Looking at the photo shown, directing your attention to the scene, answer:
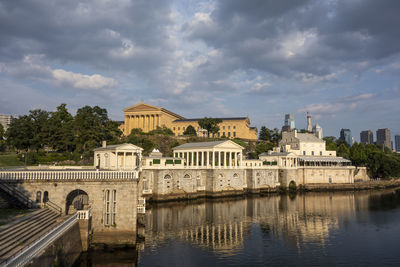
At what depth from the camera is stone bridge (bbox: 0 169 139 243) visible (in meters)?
26.0

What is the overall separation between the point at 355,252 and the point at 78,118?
251ft

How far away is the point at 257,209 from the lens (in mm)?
52500

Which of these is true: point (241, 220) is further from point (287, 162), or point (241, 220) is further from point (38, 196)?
point (287, 162)

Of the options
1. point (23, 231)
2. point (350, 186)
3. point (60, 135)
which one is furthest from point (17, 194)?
point (350, 186)

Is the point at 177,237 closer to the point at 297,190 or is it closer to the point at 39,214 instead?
the point at 39,214

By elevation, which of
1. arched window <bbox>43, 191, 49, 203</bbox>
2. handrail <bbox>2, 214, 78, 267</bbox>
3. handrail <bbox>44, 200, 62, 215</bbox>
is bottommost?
handrail <bbox>2, 214, 78, 267</bbox>

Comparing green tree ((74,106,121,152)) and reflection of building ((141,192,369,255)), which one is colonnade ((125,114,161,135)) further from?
reflection of building ((141,192,369,255))

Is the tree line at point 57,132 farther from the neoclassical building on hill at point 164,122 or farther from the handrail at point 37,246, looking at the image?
the handrail at point 37,246

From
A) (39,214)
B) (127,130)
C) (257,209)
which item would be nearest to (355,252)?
(257,209)

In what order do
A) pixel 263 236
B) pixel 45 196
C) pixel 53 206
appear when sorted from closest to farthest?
pixel 53 206, pixel 45 196, pixel 263 236

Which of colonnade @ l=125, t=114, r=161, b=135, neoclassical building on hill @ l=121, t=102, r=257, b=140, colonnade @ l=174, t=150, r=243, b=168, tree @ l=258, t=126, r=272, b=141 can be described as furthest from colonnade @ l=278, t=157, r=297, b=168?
colonnade @ l=125, t=114, r=161, b=135

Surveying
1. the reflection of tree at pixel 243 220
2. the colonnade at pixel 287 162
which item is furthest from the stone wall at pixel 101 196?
the colonnade at pixel 287 162

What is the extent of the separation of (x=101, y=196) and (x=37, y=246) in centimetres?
1035

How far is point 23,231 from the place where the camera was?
59.2 ft
